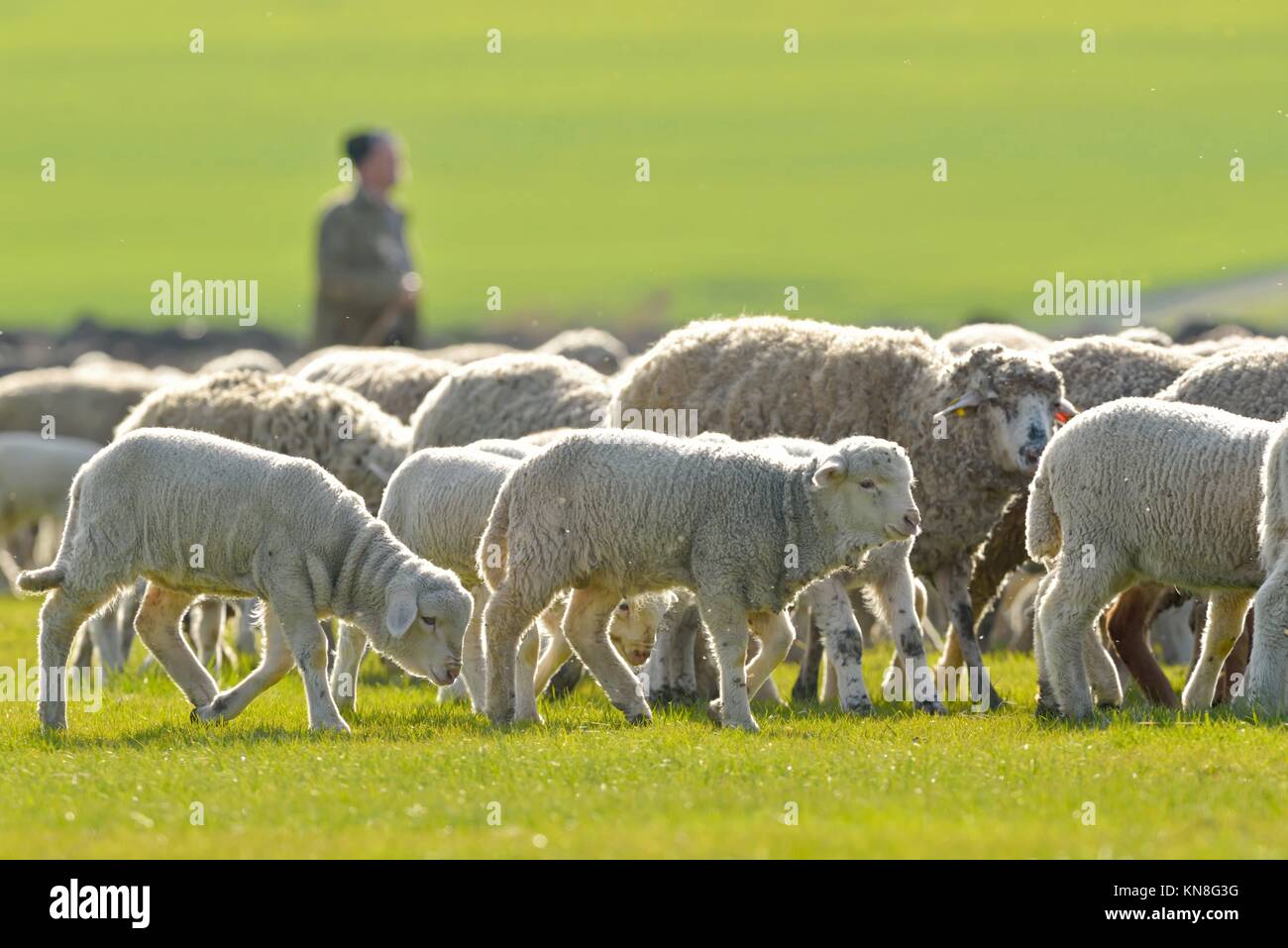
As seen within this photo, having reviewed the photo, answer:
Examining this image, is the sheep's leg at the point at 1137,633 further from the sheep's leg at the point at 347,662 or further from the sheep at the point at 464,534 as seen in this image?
→ the sheep's leg at the point at 347,662

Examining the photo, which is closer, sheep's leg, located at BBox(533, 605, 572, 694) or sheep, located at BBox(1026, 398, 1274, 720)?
sheep, located at BBox(1026, 398, 1274, 720)

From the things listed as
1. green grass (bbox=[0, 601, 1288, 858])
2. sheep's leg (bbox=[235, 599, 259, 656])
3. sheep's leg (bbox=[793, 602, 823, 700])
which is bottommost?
sheep's leg (bbox=[235, 599, 259, 656])

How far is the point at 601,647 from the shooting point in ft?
34.6

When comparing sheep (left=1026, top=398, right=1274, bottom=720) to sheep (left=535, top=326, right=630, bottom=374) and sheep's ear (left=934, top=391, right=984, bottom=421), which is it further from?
sheep (left=535, top=326, right=630, bottom=374)

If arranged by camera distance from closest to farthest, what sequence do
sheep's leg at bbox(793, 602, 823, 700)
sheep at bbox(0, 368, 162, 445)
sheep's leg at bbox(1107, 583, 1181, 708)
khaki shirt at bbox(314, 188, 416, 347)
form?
sheep's leg at bbox(1107, 583, 1181, 708), sheep's leg at bbox(793, 602, 823, 700), sheep at bbox(0, 368, 162, 445), khaki shirt at bbox(314, 188, 416, 347)

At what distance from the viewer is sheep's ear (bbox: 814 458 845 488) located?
9.86 metres

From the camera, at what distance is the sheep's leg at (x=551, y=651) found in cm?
1109

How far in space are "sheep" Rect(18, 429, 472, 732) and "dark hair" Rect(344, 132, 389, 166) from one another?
1300 centimetres

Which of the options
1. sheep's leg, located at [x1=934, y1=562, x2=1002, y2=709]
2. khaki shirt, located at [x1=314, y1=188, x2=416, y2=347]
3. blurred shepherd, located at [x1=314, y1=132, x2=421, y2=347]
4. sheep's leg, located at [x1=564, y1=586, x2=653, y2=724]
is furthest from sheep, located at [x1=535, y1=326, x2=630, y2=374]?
sheep's leg, located at [x1=564, y1=586, x2=653, y2=724]

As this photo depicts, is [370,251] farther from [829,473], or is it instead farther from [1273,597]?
[1273,597]

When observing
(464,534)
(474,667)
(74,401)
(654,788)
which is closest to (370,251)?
(74,401)

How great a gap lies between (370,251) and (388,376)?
7.17m

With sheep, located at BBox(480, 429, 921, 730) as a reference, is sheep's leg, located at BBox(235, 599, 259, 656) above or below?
below

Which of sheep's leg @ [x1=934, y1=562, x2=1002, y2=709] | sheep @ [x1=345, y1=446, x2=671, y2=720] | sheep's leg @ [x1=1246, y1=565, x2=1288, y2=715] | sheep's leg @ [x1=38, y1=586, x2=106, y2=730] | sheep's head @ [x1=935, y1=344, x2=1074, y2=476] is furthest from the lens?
sheep's head @ [x1=935, y1=344, x2=1074, y2=476]
